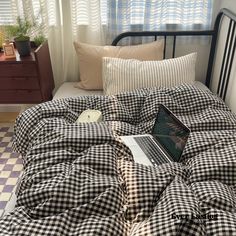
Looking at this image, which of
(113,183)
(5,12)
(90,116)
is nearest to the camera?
(113,183)

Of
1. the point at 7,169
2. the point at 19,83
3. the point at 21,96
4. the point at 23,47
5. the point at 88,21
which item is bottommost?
the point at 7,169

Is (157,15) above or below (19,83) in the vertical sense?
above

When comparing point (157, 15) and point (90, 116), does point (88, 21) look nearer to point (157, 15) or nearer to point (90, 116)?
point (157, 15)

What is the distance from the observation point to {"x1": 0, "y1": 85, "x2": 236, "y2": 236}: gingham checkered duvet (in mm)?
804

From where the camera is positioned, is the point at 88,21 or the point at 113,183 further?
the point at 88,21

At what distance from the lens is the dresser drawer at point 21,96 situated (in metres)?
2.04

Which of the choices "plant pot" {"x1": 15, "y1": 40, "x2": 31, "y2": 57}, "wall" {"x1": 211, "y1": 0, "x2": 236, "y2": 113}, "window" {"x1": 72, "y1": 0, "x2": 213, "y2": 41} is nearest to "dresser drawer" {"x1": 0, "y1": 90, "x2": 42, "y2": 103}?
"plant pot" {"x1": 15, "y1": 40, "x2": 31, "y2": 57}

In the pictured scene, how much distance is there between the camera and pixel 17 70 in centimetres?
195

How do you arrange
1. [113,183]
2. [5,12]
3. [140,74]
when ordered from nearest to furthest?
[113,183], [140,74], [5,12]

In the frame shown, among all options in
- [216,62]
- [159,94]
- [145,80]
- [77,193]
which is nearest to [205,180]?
[77,193]

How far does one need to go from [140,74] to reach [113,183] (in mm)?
1018

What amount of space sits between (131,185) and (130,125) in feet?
1.72

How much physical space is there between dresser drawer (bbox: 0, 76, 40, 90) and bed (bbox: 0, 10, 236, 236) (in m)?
0.62

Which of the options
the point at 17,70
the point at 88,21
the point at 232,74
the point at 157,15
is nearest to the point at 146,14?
the point at 157,15
